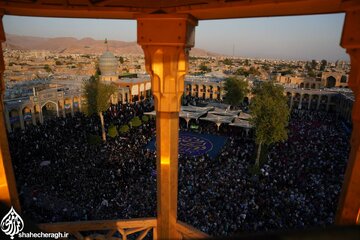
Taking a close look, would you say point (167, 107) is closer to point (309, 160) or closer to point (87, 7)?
point (87, 7)

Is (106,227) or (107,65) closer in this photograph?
(106,227)

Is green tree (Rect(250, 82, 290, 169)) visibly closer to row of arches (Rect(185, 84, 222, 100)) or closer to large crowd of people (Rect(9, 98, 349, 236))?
large crowd of people (Rect(9, 98, 349, 236))

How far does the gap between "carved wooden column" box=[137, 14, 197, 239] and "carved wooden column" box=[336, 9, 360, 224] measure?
1613 mm

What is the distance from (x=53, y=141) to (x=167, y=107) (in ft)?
51.2

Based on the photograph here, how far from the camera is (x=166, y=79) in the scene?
319 cm

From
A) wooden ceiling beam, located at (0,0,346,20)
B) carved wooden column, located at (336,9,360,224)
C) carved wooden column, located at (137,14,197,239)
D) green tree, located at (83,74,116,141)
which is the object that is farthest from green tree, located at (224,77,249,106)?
carved wooden column, located at (336,9,360,224)

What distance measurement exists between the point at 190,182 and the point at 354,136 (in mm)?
9955

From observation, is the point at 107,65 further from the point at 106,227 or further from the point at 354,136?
the point at 354,136

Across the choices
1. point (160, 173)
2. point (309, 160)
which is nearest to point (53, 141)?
point (160, 173)

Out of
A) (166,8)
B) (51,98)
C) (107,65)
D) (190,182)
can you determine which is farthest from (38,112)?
(166,8)

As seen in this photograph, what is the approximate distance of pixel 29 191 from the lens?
11125mm

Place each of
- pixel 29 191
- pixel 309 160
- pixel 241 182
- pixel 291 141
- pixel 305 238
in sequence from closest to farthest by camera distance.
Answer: pixel 305 238 < pixel 29 191 < pixel 241 182 < pixel 309 160 < pixel 291 141

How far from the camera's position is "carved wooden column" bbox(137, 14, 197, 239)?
2.94 metres

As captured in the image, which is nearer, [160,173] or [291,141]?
[160,173]
